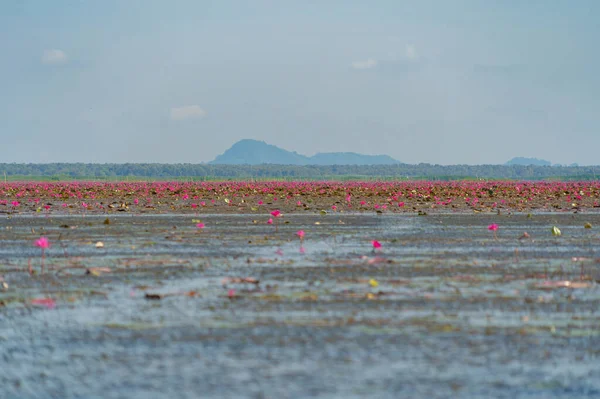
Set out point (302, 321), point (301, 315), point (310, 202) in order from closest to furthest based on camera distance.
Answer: point (302, 321)
point (301, 315)
point (310, 202)

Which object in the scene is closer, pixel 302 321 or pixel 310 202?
pixel 302 321

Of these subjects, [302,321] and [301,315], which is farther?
[301,315]

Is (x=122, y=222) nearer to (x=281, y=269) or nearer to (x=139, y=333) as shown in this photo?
(x=281, y=269)

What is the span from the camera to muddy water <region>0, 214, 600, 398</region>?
27.5ft

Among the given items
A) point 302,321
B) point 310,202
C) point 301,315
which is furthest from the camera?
point 310,202

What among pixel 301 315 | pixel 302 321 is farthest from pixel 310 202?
pixel 302 321

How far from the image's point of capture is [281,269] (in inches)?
637

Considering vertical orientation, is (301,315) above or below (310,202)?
below

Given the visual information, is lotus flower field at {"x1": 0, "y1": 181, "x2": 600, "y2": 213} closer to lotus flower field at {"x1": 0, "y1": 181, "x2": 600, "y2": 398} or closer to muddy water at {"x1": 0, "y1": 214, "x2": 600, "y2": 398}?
lotus flower field at {"x1": 0, "y1": 181, "x2": 600, "y2": 398}

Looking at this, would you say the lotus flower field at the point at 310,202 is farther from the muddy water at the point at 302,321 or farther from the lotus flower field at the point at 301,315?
the muddy water at the point at 302,321

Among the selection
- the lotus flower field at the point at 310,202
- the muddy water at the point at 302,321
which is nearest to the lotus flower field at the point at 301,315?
the muddy water at the point at 302,321

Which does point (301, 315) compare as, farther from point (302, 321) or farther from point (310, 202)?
point (310, 202)

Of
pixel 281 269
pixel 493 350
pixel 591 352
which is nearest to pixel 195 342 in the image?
pixel 493 350

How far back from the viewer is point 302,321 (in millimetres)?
11031
